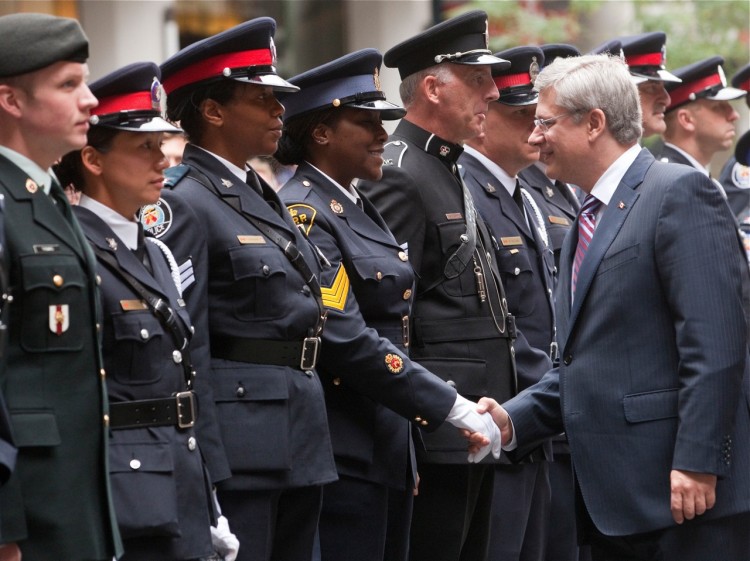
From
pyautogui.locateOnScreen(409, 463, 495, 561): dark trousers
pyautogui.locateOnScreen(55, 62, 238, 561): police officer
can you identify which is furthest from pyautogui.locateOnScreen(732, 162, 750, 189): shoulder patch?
pyautogui.locateOnScreen(55, 62, 238, 561): police officer

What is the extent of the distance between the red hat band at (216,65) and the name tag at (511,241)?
5.10 ft

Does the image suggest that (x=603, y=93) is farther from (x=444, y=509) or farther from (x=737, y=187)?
(x=737, y=187)

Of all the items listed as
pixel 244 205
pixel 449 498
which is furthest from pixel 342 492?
pixel 244 205

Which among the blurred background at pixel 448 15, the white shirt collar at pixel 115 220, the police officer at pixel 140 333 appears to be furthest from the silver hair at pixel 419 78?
the blurred background at pixel 448 15

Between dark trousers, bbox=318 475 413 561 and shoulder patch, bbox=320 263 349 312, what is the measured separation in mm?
611

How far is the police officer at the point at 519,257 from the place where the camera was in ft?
19.1

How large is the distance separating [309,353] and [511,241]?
163 centimetres

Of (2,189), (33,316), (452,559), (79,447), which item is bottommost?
(452,559)

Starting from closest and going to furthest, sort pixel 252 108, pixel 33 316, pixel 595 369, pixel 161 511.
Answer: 1. pixel 33 316
2. pixel 161 511
3. pixel 595 369
4. pixel 252 108

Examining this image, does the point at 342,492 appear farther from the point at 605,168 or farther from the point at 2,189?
the point at 2,189

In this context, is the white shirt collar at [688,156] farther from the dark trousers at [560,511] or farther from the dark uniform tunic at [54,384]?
the dark uniform tunic at [54,384]

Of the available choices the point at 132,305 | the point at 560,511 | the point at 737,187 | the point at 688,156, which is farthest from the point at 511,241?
the point at 737,187

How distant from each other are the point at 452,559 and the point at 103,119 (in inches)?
88.7

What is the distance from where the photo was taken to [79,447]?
3750mm
